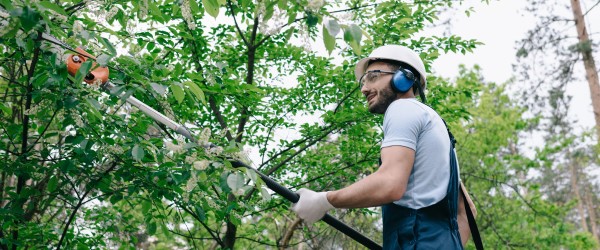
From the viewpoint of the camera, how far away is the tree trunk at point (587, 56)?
13.9 meters

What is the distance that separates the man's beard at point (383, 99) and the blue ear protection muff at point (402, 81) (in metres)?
0.03

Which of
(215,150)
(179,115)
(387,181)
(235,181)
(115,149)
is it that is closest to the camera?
(235,181)

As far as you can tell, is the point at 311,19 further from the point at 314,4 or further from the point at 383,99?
the point at 383,99

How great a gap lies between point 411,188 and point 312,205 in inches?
16.8

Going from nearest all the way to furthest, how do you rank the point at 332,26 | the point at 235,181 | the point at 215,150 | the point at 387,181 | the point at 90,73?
1. the point at 332,26
2. the point at 235,181
3. the point at 387,181
4. the point at 215,150
5. the point at 90,73

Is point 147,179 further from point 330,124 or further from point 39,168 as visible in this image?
point 330,124

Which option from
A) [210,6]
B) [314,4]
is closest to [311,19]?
[314,4]

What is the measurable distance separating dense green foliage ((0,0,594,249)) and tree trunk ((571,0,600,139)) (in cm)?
796

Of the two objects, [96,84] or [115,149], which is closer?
[96,84]

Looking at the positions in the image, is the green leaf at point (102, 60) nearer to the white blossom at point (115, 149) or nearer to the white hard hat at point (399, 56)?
the white blossom at point (115, 149)

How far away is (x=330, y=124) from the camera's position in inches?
234

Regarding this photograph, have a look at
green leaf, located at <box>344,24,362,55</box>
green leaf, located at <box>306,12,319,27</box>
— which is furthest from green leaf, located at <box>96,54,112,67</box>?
green leaf, located at <box>344,24,362,55</box>

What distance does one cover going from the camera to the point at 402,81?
245cm

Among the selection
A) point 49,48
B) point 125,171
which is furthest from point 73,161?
point 49,48
